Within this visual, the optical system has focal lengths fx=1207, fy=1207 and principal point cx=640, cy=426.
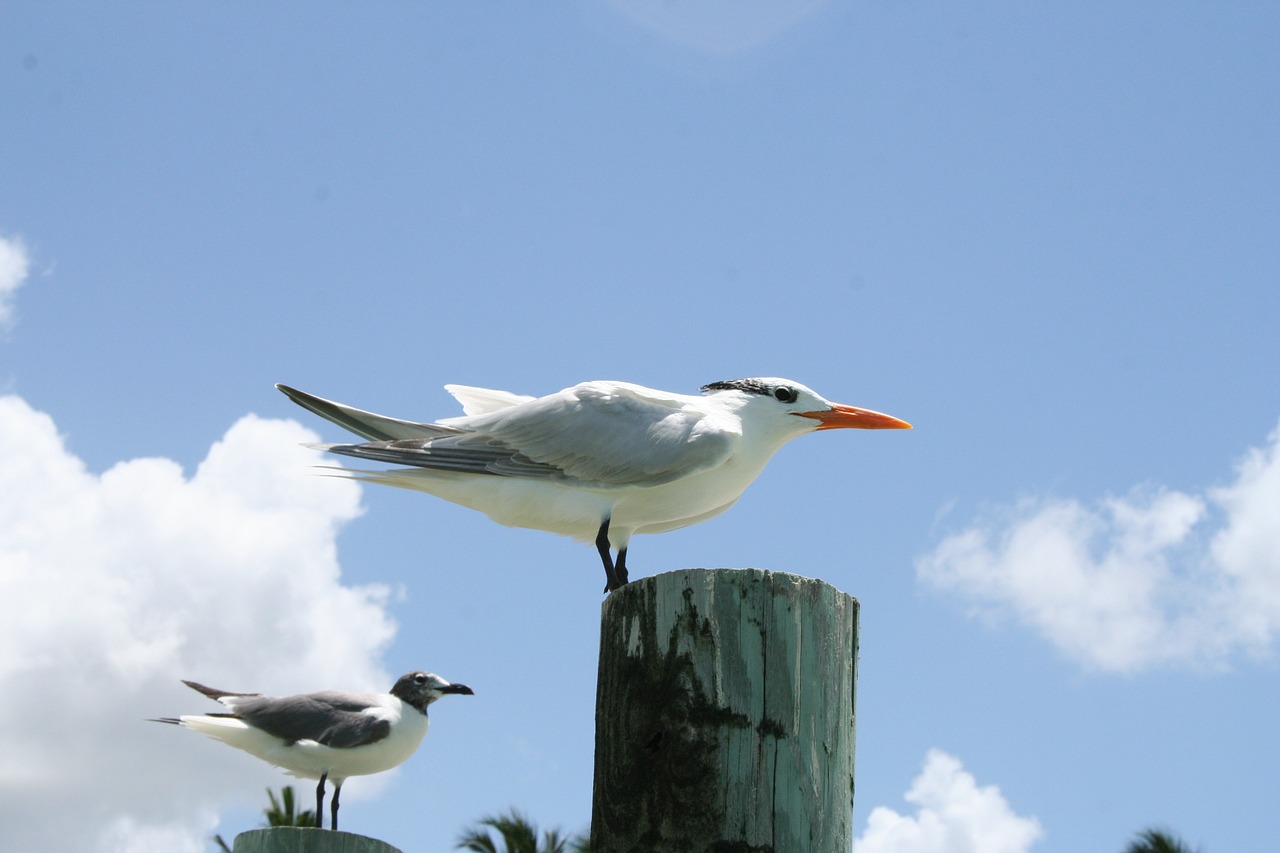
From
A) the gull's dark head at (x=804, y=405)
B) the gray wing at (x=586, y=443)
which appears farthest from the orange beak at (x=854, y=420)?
the gray wing at (x=586, y=443)

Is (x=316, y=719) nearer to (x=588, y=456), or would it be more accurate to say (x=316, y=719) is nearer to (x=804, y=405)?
(x=588, y=456)

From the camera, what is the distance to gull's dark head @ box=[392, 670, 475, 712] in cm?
944

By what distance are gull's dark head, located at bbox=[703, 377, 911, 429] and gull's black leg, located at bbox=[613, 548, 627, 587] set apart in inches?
47.3

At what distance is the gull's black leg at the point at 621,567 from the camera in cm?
679

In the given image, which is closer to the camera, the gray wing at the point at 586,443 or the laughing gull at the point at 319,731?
the gray wing at the point at 586,443

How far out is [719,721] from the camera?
3281 mm

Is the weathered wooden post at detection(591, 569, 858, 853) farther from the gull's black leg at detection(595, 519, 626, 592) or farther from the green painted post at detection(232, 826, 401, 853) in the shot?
the gull's black leg at detection(595, 519, 626, 592)

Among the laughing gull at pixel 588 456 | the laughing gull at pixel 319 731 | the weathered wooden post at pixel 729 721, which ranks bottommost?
the weathered wooden post at pixel 729 721

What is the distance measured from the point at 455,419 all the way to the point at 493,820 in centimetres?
1266

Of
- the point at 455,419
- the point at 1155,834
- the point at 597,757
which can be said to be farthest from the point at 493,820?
the point at 597,757

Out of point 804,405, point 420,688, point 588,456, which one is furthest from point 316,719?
point 804,405

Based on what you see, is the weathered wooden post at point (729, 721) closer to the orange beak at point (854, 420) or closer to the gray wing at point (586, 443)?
the gray wing at point (586, 443)

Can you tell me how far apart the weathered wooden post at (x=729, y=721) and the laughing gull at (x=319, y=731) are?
569 cm

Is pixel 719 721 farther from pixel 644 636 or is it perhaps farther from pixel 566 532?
pixel 566 532
